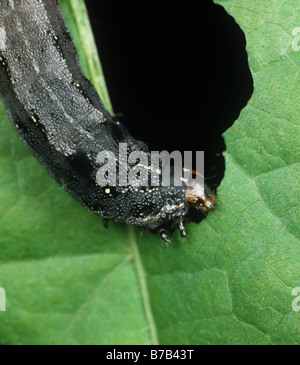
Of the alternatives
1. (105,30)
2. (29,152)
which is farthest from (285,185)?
(29,152)

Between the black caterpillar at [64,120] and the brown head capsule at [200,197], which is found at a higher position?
the black caterpillar at [64,120]

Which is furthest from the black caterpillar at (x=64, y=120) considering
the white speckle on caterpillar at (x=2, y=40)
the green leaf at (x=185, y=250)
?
the green leaf at (x=185, y=250)

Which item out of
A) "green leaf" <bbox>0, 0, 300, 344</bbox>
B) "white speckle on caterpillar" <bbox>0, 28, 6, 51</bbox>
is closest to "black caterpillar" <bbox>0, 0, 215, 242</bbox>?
"white speckle on caterpillar" <bbox>0, 28, 6, 51</bbox>

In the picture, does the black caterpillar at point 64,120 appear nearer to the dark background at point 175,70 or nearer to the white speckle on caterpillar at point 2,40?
the white speckle on caterpillar at point 2,40

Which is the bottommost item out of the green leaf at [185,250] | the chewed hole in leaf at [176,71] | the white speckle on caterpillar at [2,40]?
the green leaf at [185,250]

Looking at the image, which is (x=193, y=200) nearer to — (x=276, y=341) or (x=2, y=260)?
(x=276, y=341)

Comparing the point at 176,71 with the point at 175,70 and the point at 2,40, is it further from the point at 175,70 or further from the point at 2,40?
the point at 2,40

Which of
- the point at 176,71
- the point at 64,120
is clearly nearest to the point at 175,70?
the point at 176,71
